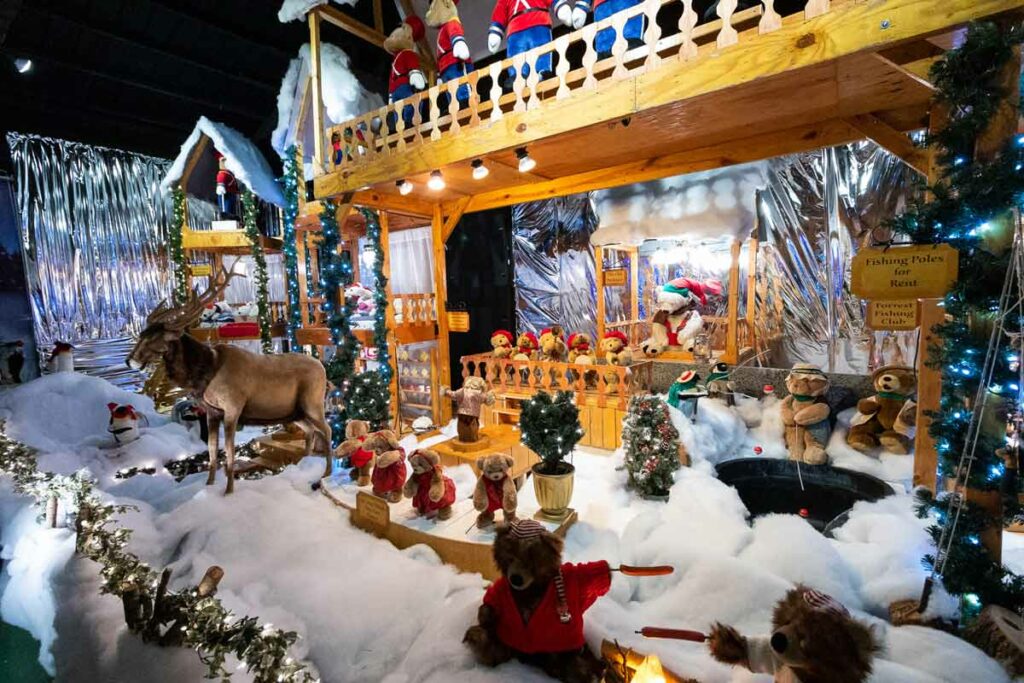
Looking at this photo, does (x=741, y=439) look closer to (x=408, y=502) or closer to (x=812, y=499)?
(x=812, y=499)

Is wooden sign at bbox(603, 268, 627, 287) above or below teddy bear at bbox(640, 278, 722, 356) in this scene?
above

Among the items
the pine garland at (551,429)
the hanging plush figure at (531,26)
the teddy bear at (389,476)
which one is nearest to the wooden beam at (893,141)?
the hanging plush figure at (531,26)

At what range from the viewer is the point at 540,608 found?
1829mm

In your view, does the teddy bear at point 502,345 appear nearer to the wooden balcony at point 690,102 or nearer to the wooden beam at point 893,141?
the wooden balcony at point 690,102

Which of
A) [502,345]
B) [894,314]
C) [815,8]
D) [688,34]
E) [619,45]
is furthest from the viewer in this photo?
[502,345]

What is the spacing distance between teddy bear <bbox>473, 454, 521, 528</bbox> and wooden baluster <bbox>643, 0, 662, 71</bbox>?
2761 mm

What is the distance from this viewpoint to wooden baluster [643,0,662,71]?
294cm

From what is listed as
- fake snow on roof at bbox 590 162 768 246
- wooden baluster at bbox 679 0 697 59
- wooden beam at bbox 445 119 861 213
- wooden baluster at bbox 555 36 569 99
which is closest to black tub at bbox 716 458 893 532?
wooden beam at bbox 445 119 861 213

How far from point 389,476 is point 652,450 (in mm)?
2075

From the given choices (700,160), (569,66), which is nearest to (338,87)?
(569,66)

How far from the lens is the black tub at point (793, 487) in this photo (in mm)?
3722

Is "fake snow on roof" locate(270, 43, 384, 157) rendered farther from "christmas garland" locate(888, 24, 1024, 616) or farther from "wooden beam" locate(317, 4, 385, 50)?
"christmas garland" locate(888, 24, 1024, 616)

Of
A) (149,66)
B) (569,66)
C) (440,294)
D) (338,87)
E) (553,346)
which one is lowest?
(553,346)

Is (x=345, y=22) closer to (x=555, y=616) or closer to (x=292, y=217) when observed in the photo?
(x=292, y=217)
